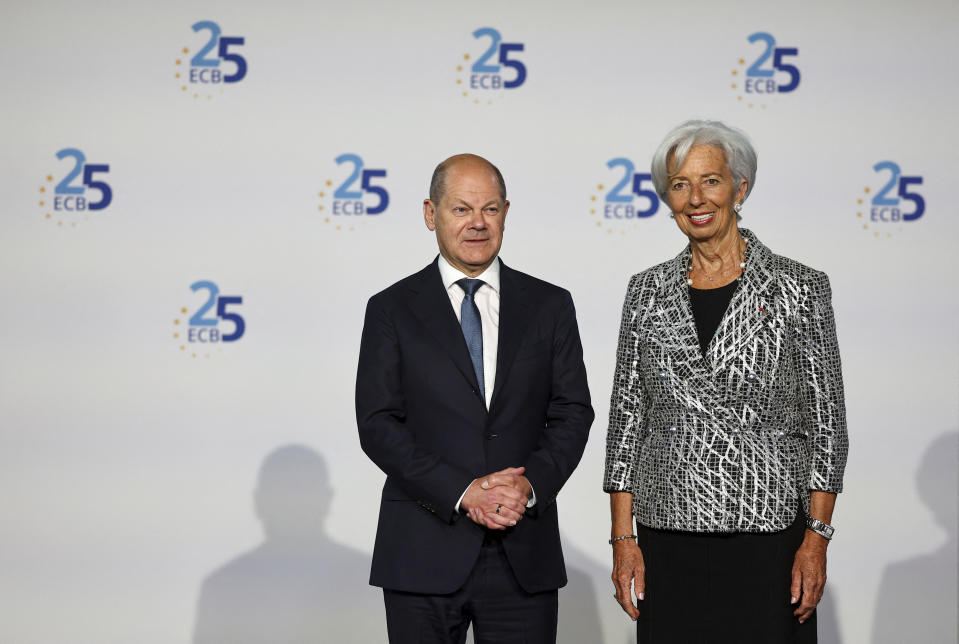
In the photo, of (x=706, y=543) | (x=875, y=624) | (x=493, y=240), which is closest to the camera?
(x=706, y=543)

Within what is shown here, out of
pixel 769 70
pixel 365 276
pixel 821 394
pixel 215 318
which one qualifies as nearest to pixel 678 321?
pixel 821 394

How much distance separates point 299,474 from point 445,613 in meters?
2.15

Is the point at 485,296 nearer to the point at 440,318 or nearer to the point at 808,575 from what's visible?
the point at 440,318

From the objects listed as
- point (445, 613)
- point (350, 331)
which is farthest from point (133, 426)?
point (445, 613)

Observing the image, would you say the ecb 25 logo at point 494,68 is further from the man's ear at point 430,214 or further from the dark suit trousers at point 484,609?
the dark suit trousers at point 484,609

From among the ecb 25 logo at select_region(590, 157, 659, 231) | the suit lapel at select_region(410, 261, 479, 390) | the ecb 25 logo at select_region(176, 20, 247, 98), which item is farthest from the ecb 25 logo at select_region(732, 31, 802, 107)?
the suit lapel at select_region(410, 261, 479, 390)

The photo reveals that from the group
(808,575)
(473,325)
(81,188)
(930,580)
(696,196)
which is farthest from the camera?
(81,188)

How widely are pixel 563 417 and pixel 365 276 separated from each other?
6.94ft

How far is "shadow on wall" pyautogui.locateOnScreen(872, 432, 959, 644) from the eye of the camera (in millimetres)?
4387

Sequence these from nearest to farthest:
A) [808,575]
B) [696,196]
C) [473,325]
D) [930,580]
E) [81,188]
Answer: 1. [808,575]
2. [696,196]
3. [473,325]
4. [930,580]
5. [81,188]

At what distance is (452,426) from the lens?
2.39 m

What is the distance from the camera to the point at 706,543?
2.30 meters

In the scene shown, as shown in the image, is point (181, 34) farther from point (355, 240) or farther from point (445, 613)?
point (445, 613)

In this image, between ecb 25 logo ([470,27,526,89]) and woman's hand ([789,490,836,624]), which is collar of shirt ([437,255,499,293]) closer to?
woman's hand ([789,490,836,624])
